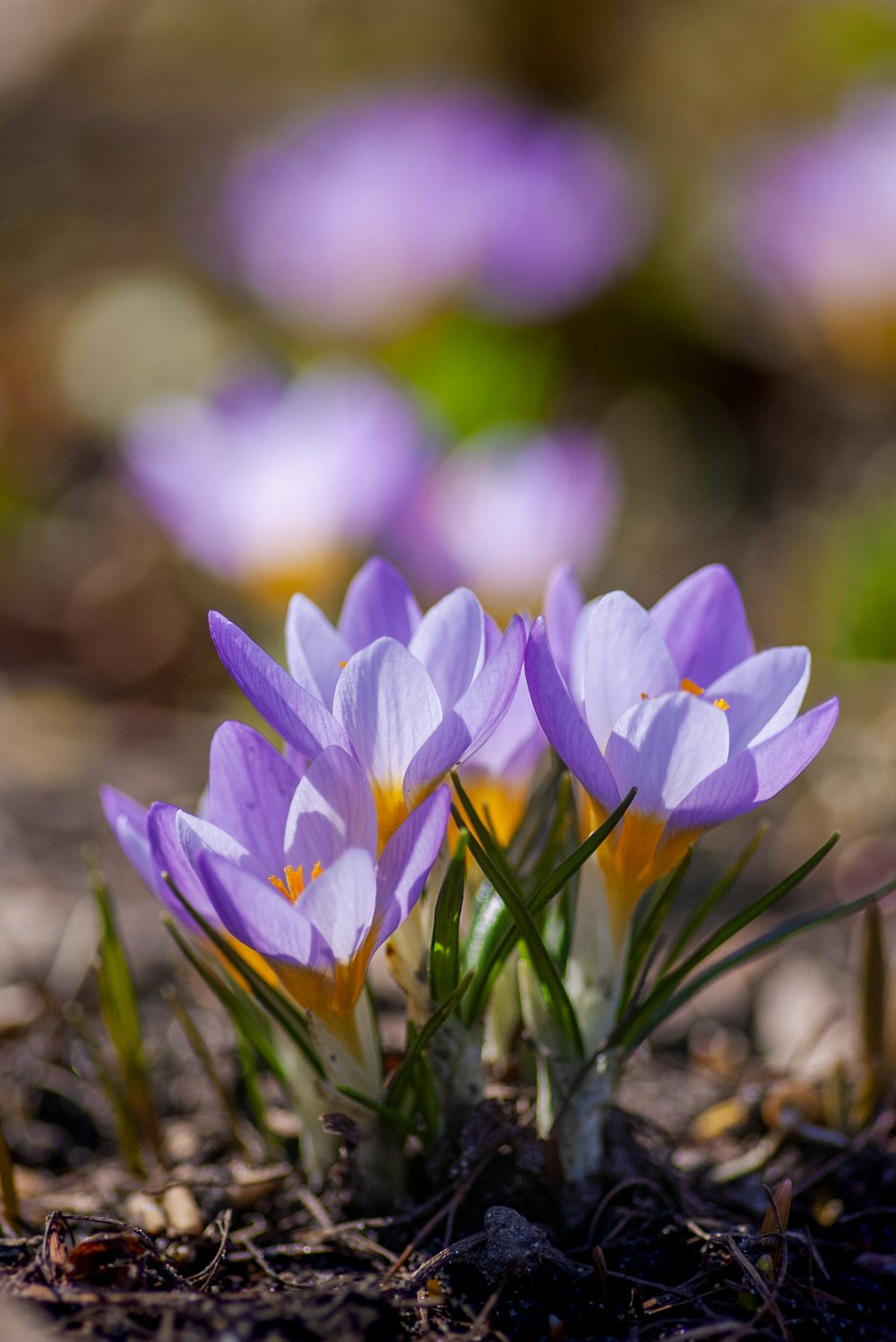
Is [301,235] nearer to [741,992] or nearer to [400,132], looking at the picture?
[400,132]

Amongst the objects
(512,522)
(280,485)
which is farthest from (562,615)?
(280,485)

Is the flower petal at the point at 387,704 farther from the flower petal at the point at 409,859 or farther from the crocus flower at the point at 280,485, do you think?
the crocus flower at the point at 280,485

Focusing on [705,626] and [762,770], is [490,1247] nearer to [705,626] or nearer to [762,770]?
[762,770]

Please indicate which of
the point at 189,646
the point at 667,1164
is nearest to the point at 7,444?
the point at 189,646

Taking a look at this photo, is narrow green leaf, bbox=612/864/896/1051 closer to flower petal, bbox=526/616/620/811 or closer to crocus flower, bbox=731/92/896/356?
flower petal, bbox=526/616/620/811

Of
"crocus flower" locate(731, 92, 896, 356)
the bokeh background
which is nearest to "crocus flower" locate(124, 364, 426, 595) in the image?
the bokeh background

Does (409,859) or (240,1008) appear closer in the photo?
(409,859)

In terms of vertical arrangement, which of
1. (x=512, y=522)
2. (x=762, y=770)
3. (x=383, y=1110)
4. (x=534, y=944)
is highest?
(x=512, y=522)
